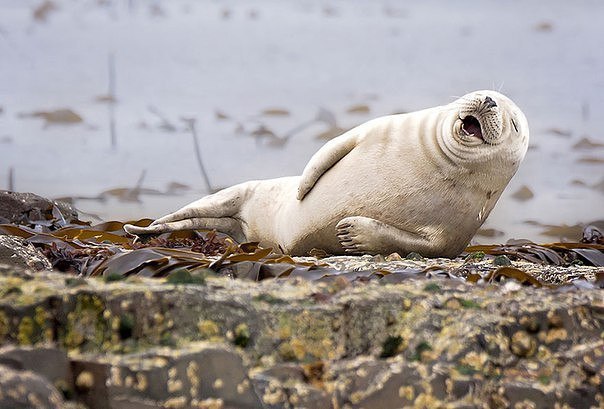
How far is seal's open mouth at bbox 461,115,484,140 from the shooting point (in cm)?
477

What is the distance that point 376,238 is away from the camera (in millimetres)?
4754

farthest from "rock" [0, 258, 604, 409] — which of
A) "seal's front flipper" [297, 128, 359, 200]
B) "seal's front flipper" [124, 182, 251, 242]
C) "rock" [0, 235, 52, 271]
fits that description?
"seal's front flipper" [124, 182, 251, 242]

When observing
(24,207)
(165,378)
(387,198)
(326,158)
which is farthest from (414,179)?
(165,378)

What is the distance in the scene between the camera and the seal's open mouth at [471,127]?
4.77 metres

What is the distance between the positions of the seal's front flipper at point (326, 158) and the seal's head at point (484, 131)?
527mm

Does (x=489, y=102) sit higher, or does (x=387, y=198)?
(x=489, y=102)

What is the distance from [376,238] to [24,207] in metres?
2.81

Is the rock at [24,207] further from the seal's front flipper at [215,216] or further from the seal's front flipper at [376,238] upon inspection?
the seal's front flipper at [376,238]

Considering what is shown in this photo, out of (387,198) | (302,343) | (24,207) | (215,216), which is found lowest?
(24,207)

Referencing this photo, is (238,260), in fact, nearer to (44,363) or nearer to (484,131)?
(484,131)

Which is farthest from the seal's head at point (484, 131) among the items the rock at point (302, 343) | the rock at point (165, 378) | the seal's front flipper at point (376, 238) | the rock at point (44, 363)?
the rock at point (44, 363)

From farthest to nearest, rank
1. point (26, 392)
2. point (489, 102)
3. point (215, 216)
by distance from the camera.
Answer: point (215, 216) → point (489, 102) → point (26, 392)

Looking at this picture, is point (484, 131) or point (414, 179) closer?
point (484, 131)

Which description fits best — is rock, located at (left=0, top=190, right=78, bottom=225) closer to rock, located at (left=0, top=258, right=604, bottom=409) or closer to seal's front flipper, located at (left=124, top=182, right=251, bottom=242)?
seal's front flipper, located at (left=124, top=182, right=251, bottom=242)
